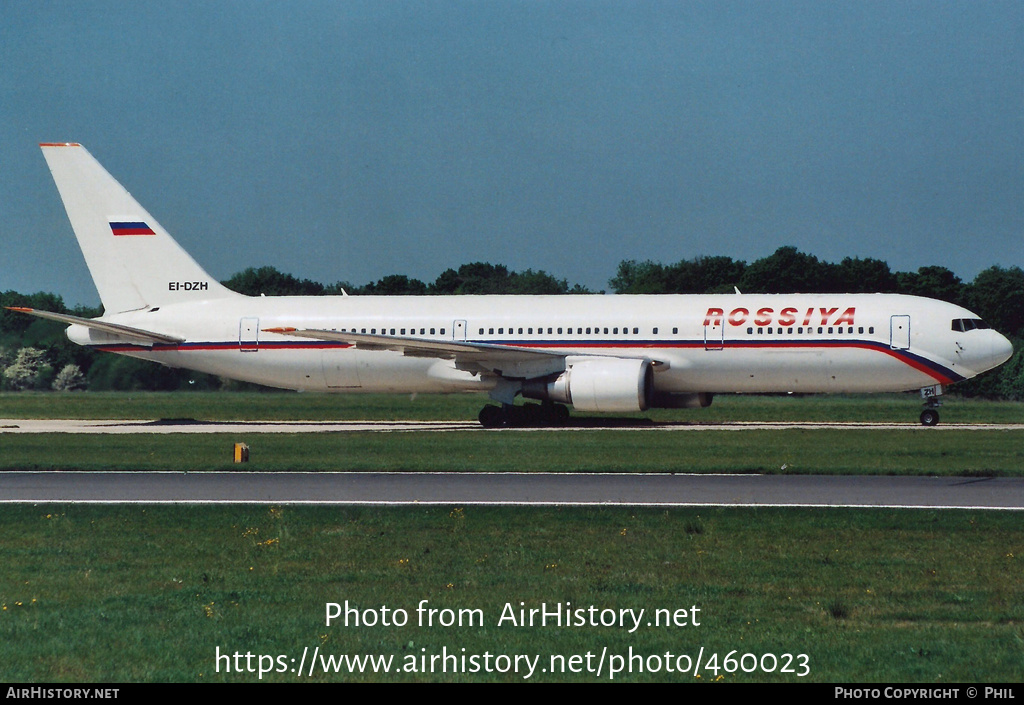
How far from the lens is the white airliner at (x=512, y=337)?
33750mm

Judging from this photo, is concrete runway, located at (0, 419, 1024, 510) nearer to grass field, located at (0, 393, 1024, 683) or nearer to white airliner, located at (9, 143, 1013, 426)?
grass field, located at (0, 393, 1024, 683)

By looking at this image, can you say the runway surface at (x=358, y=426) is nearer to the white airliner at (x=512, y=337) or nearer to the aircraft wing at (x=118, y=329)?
the white airliner at (x=512, y=337)

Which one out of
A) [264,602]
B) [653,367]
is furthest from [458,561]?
[653,367]

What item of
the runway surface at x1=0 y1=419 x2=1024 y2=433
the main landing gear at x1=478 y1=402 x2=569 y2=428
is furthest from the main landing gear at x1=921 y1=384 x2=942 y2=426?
the main landing gear at x1=478 y1=402 x2=569 y2=428

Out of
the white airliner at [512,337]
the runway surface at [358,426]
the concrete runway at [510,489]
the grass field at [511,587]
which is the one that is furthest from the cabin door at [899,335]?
the grass field at [511,587]

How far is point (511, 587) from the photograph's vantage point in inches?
423

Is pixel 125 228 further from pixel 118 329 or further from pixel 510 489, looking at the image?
pixel 510 489

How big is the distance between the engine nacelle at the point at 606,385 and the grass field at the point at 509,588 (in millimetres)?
17297

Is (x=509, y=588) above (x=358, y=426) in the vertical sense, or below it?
below

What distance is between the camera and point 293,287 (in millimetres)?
67188

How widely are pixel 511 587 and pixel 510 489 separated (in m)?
7.36

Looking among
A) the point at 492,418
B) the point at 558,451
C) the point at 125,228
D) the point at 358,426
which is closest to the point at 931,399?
the point at 492,418

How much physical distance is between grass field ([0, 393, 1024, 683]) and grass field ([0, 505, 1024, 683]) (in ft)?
0.09
